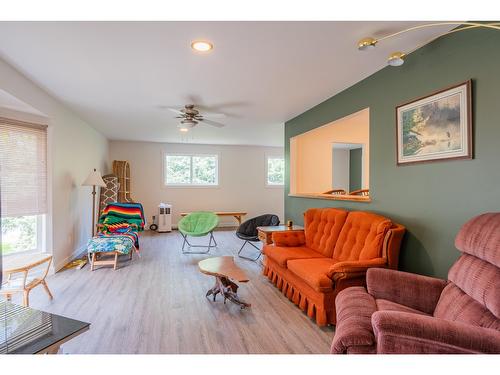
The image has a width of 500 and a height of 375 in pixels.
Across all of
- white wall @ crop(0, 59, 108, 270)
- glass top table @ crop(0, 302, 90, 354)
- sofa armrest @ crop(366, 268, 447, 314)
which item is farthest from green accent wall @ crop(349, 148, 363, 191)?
glass top table @ crop(0, 302, 90, 354)

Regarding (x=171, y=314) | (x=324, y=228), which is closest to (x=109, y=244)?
(x=171, y=314)

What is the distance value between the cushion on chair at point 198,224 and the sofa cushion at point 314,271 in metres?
2.42

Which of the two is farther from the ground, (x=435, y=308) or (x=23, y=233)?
(x=23, y=233)

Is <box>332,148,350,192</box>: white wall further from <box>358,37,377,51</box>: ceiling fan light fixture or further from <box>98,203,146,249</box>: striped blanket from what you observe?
<box>358,37,377,51</box>: ceiling fan light fixture

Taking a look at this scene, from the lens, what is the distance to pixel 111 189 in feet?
20.8

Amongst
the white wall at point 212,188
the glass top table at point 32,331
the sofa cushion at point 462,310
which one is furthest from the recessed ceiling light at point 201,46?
the white wall at point 212,188

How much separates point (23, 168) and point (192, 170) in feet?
15.9

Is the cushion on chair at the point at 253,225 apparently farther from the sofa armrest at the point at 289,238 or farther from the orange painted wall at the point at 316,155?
the sofa armrest at the point at 289,238

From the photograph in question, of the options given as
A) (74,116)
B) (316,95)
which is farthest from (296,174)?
(74,116)

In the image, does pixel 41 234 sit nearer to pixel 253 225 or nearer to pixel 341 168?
pixel 253 225

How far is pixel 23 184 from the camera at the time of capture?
3.47 metres

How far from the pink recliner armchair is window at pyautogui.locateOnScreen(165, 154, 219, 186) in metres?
6.59

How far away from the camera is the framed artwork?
2061mm

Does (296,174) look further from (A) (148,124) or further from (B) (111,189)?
(B) (111,189)
